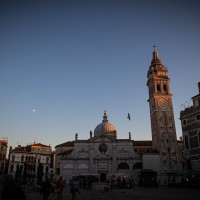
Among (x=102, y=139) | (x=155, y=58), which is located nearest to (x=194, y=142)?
(x=102, y=139)

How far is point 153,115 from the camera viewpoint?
4938 cm

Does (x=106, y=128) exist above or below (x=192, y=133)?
above

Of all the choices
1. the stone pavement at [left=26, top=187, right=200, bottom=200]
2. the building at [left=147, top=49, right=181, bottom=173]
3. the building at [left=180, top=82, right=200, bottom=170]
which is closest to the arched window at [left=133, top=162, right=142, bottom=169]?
the building at [left=147, top=49, right=181, bottom=173]

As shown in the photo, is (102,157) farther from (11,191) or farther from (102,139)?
(11,191)

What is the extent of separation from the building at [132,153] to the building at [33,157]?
2190 centimetres

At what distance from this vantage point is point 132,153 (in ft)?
148

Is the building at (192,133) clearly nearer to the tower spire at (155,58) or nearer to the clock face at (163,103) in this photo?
the clock face at (163,103)

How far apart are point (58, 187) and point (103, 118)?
48.6 metres

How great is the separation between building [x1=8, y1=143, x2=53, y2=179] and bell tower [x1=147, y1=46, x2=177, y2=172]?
1352 inches

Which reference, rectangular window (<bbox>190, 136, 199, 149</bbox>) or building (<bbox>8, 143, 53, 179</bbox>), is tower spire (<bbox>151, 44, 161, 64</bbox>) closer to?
rectangular window (<bbox>190, 136, 199, 149</bbox>)

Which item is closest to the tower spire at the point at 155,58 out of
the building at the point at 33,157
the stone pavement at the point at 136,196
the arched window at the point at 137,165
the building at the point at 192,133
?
the building at the point at 192,133

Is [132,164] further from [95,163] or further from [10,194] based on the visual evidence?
[10,194]

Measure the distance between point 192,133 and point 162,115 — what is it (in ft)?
38.8

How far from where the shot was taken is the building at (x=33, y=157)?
62.2 m
